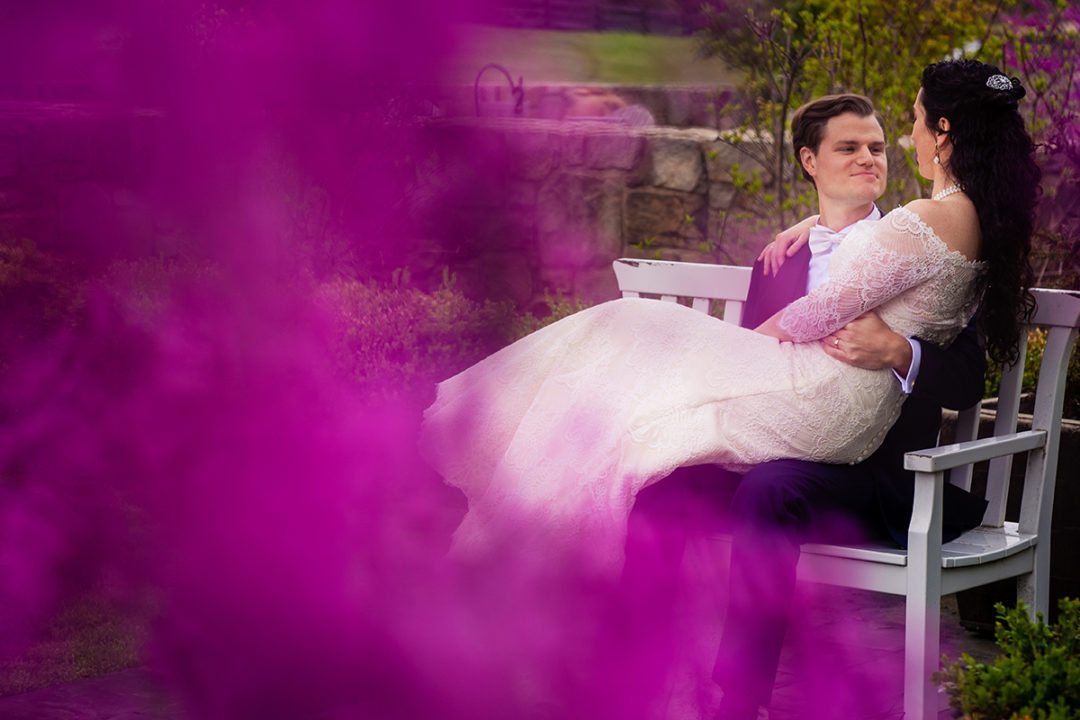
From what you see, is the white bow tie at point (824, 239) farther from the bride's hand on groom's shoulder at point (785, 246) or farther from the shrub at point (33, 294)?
the shrub at point (33, 294)

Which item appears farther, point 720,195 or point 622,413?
point 720,195

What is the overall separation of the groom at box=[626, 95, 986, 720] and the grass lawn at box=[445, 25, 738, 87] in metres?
3.83

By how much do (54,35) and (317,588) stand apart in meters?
1.65

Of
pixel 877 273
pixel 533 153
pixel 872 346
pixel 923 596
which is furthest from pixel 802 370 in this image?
pixel 533 153

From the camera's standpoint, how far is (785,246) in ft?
10.2

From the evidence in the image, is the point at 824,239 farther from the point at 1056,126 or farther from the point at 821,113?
the point at 1056,126

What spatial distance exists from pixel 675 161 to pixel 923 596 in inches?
147

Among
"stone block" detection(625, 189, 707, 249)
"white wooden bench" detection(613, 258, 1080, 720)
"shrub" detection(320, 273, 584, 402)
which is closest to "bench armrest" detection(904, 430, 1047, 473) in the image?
"white wooden bench" detection(613, 258, 1080, 720)

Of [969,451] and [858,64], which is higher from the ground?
[858,64]

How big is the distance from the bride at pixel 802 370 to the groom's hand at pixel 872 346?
2cm

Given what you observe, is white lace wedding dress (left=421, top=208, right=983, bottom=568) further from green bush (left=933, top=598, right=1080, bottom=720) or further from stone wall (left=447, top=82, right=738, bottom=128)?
stone wall (left=447, top=82, right=738, bottom=128)

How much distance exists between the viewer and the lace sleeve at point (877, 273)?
2.47 metres

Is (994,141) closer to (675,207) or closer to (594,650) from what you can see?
(594,650)

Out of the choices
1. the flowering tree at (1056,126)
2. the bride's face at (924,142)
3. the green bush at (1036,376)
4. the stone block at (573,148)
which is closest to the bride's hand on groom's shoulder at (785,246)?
the bride's face at (924,142)
